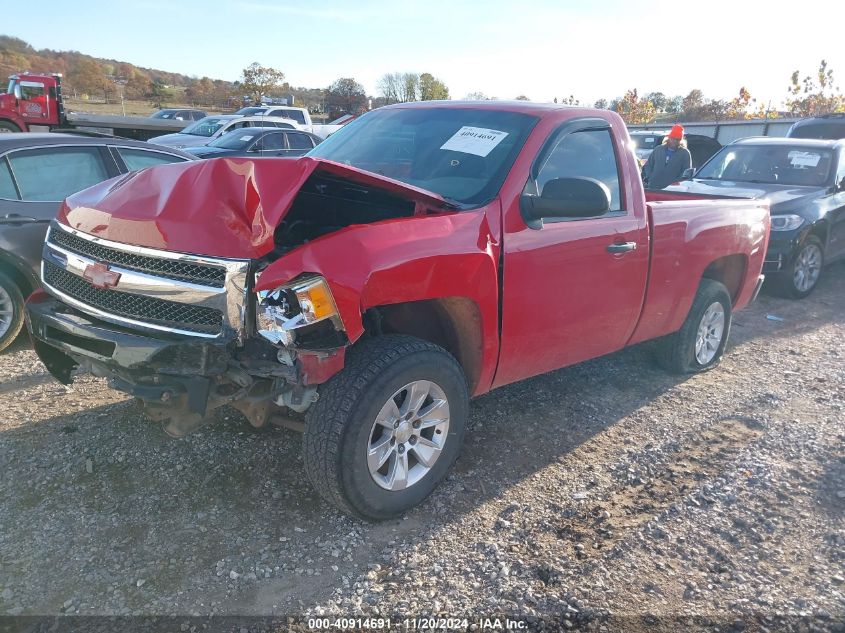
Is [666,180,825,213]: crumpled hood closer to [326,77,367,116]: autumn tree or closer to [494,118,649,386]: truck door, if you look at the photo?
[494,118,649,386]: truck door

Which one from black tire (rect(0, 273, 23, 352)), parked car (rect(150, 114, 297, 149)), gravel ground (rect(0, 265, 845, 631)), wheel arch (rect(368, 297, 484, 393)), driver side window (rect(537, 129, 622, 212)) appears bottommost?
gravel ground (rect(0, 265, 845, 631))

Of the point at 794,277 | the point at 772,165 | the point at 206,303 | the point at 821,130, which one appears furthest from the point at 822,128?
the point at 206,303

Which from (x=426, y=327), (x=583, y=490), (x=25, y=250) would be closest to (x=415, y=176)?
(x=426, y=327)

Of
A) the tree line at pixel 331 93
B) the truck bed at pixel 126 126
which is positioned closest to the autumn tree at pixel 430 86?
the tree line at pixel 331 93

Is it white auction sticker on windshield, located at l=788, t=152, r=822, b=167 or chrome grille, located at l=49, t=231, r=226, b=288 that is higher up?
white auction sticker on windshield, located at l=788, t=152, r=822, b=167

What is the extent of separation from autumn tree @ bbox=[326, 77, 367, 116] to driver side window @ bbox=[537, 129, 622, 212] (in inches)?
1695

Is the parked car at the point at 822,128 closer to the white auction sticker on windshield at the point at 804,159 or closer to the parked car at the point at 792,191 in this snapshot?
the parked car at the point at 792,191

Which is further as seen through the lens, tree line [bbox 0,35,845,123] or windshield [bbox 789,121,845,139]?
tree line [bbox 0,35,845,123]

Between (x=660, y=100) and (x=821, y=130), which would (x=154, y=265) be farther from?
(x=660, y=100)

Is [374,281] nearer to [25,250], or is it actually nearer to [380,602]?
[380,602]

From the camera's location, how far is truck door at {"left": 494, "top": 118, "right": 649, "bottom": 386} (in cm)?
343

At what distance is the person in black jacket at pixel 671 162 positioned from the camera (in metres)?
9.52

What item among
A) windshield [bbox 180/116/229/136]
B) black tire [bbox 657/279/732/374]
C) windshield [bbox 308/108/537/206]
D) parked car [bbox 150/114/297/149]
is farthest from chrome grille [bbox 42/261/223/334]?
windshield [bbox 180/116/229/136]

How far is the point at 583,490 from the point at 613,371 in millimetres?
1994
